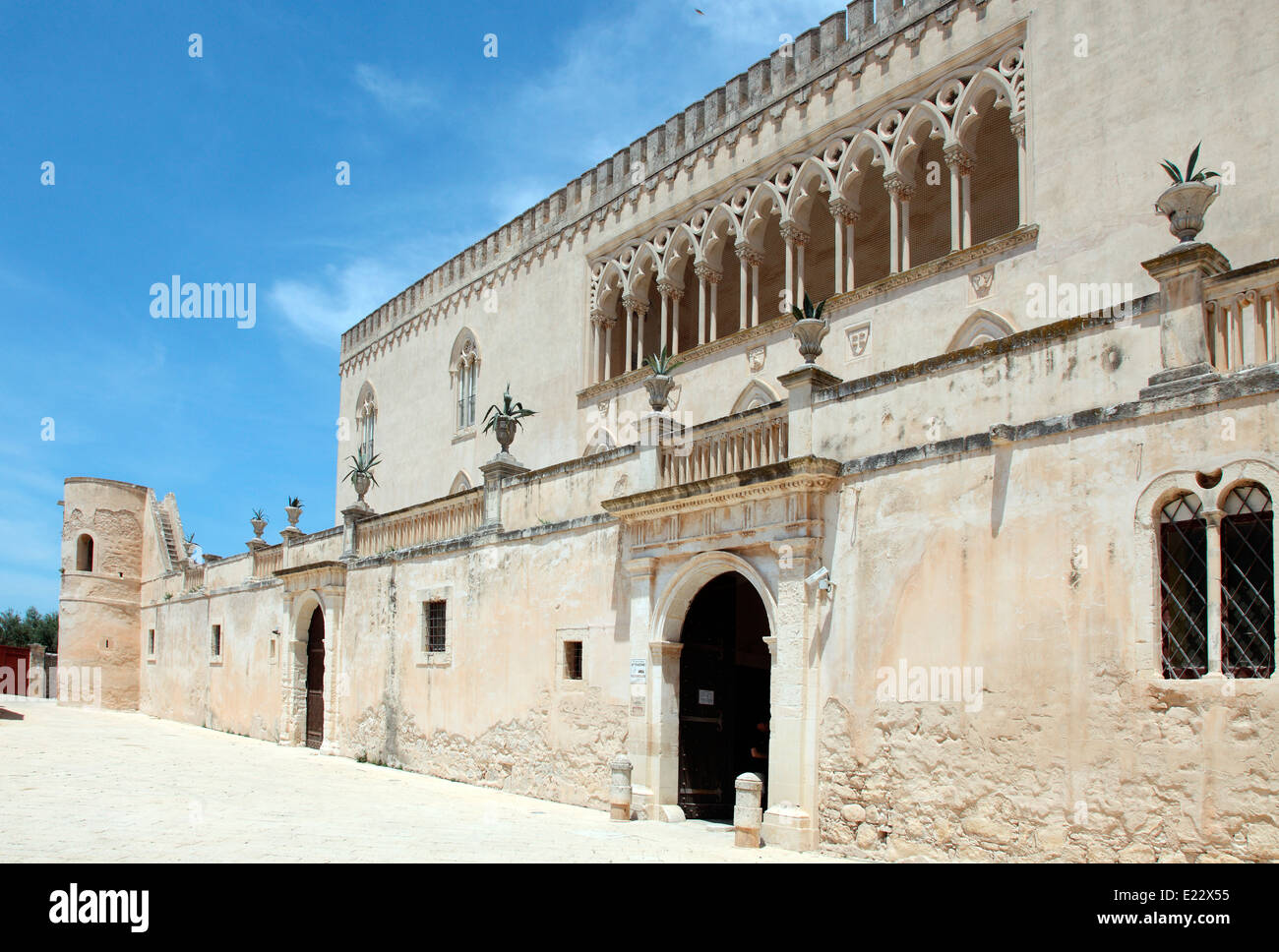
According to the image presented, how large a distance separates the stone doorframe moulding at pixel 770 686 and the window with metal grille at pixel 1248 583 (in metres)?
3.91

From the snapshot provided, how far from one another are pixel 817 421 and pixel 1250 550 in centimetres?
435

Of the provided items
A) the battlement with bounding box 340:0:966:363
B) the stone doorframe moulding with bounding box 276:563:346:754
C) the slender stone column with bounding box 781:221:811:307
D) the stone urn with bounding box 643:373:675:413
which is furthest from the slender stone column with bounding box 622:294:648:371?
the stone urn with bounding box 643:373:675:413

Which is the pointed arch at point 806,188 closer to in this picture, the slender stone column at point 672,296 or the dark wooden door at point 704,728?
the slender stone column at point 672,296

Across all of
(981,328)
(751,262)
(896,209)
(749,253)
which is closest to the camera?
(981,328)

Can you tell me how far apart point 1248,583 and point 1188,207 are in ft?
9.85

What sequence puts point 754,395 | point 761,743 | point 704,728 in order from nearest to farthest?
point 704,728 → point 761,743 → point 754,395

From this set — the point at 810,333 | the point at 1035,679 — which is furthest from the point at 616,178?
the point at 1035,679

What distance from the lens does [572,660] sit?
14.2 meters

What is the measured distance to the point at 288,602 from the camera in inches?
858

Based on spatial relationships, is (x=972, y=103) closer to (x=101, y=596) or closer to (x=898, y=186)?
(x=898, y=186)

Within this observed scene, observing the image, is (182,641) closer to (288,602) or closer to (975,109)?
(288,602)

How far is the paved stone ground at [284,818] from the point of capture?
927 cm

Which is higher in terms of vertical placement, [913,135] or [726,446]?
[913,135]
